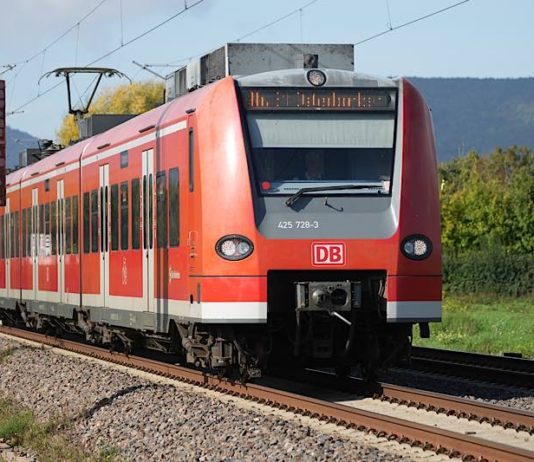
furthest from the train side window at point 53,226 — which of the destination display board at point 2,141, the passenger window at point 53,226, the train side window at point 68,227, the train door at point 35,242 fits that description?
the destination display board at point 2,141

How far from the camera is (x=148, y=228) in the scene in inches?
598

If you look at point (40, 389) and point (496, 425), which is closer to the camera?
point (496, 425)

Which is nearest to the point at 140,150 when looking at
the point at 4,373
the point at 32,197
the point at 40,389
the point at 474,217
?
the point at 40,389

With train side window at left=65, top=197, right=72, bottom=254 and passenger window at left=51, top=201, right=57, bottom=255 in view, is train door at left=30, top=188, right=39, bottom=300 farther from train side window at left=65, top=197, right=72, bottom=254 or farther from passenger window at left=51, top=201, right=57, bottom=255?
train side window at left=65, top=197, right=72, bottom=254

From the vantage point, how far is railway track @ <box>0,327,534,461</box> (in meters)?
9.20

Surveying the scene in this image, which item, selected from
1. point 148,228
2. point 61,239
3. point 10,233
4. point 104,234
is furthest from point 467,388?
point 10,233

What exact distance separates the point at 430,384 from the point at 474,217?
198 feet

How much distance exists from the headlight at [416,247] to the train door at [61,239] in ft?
30.7

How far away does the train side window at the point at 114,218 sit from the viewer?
16797 mm

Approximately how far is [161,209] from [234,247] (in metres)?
2.28

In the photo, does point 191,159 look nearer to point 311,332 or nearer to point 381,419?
point 311,332

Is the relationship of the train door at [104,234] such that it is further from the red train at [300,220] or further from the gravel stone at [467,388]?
the gravel stone at [467,388]

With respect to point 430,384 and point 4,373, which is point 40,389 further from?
point 430,384

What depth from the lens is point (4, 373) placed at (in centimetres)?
1798
